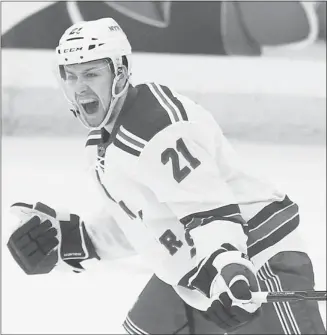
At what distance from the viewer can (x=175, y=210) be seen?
143 centimetres

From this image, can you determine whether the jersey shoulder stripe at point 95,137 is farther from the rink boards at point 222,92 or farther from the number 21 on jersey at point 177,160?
the rink boards at point 222,92

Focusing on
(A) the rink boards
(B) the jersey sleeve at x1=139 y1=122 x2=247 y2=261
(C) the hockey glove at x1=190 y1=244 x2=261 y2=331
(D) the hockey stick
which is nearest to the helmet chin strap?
(B) the jersey sleeve at x1=139 y1=122 x2=247 y2=261

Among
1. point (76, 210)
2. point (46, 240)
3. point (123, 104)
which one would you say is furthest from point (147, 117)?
point (76, 210)

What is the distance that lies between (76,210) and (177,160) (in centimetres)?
167

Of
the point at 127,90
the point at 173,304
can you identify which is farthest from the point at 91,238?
the point at 127,90

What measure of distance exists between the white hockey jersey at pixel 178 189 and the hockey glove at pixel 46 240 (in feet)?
0.47

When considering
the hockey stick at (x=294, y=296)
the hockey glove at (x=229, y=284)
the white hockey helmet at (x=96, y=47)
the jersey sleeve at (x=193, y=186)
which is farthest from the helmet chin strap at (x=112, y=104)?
the hockey stick at (x=294, y=296)

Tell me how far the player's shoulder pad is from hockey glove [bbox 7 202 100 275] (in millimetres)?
353

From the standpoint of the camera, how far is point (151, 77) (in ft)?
12.3

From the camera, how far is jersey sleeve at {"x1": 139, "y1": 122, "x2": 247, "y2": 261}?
1.40 metres

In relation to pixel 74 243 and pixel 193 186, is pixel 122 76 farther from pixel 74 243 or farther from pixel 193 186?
pixel 74 243

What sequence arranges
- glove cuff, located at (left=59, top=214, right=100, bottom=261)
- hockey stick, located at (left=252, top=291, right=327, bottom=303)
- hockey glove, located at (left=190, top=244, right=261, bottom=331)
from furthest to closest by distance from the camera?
glove cuff, located at (left=59, top=214, right=100, bottom=261)
hockey stick, located at (left=252, top=291, right=327, bottom=303)
hockey glove, located at (left=190, top=244, right=261, bottom=331)

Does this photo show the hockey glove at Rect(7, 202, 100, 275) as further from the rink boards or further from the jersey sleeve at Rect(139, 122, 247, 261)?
the rink boards

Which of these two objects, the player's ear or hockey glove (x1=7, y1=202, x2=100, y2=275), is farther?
hockey glove (x1=7, y1=202, x2=100, y2=275)
